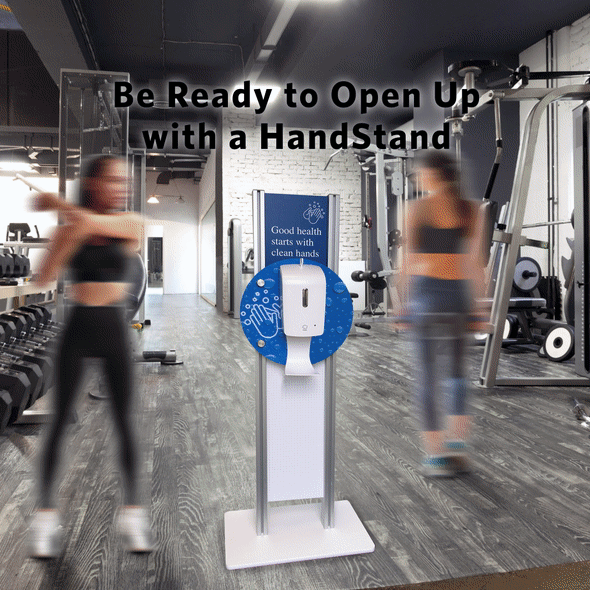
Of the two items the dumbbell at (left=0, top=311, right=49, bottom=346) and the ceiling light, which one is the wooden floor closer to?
the dumbbell at (left=0, top=311, right=49, bottom=346)

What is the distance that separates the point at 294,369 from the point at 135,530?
0.67m

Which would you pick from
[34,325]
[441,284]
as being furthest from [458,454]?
[34,325]

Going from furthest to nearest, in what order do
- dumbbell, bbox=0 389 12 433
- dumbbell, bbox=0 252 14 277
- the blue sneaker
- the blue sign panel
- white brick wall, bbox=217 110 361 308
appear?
white brick wall, bbox=217 110 361 308
dumbbell, bbox=0 252 14 277
dumbbell, bbox=0 389 12 433
the blue sneaker
the blue sign panel

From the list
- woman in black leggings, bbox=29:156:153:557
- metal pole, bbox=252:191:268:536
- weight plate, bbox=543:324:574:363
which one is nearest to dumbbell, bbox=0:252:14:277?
woman in black leggings, bbox=29:156:153:557

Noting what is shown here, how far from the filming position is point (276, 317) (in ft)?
4.98

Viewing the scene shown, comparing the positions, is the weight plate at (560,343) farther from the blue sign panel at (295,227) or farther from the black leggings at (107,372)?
the black leggings at (107,372)

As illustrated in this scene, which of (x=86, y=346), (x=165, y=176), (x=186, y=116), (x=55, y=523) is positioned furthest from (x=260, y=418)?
(x=165, y=176)

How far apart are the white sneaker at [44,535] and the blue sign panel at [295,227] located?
97 centimetres

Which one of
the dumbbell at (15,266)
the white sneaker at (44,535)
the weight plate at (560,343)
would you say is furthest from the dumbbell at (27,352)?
the weight plate at (560,343)

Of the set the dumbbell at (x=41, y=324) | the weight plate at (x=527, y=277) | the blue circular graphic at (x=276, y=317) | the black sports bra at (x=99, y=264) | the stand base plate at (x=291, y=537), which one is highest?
the weight plate at (x=527, y=277)

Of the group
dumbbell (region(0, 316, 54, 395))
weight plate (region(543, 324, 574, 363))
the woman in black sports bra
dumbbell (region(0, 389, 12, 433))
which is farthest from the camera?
weight plate (region(543, 324, 574, 363))

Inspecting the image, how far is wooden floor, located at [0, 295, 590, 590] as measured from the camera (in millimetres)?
1446

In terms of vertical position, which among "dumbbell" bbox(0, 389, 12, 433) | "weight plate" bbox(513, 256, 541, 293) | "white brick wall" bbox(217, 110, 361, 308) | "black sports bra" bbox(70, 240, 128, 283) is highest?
"white brick wall" bbox(217, 110, 361, 308)

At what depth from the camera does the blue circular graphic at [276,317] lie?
4.91ft
